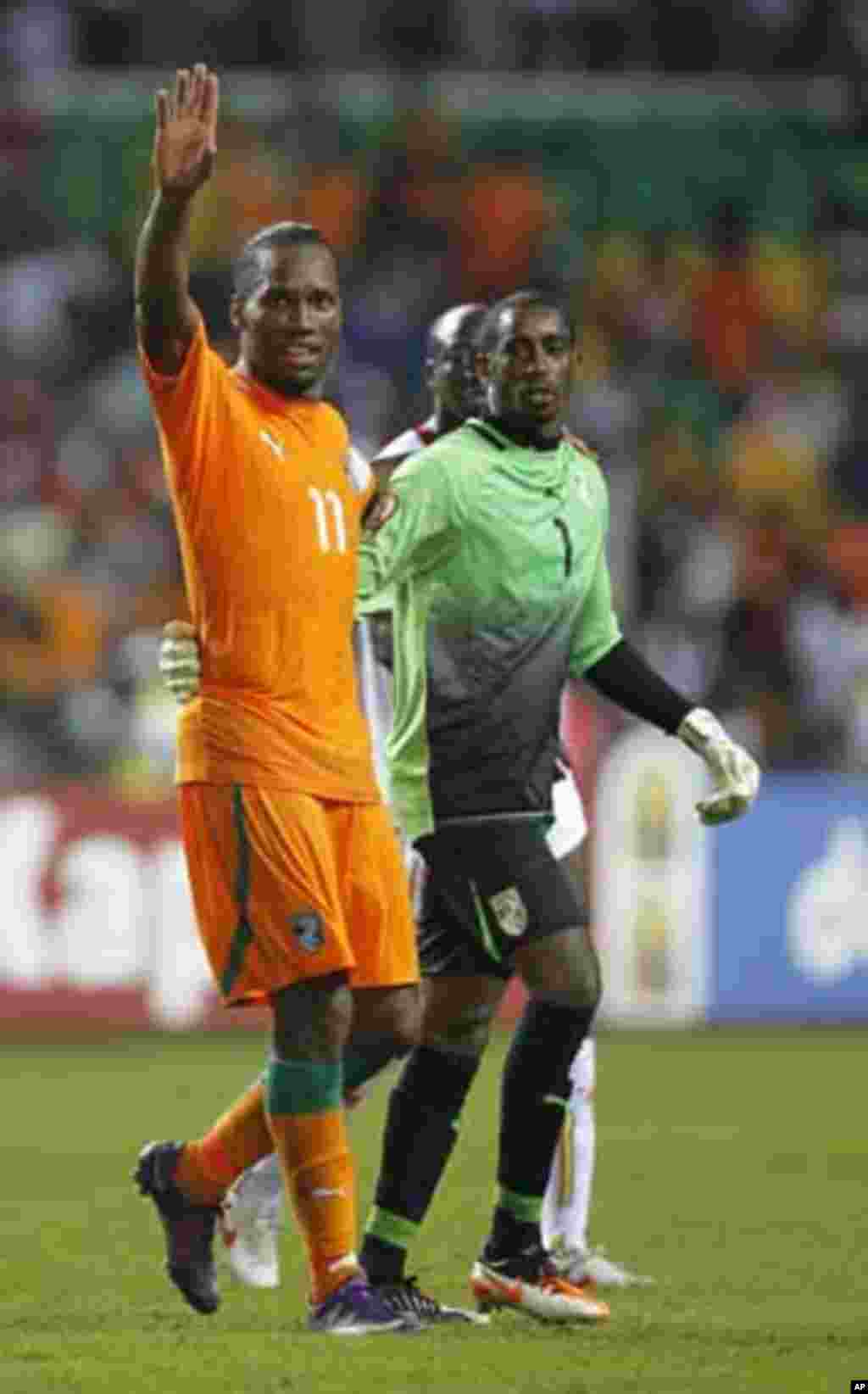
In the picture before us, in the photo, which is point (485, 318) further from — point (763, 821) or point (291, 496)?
point (763, 821)

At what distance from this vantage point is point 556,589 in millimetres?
8195

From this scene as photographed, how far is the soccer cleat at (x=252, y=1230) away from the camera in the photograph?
838 centimetres

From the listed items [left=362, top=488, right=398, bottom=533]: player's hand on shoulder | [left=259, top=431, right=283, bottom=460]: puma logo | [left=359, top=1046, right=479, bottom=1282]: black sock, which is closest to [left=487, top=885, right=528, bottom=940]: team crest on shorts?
[left=359, top=1046, right=479, bottom=1282]: black sock

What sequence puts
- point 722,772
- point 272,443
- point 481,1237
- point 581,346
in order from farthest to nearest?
point 581,346, point 481,1237, point 722,772, point 272,443

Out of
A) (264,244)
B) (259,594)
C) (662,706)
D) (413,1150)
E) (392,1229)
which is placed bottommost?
(392,1229)

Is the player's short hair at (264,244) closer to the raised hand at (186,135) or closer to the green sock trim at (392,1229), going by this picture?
the raised hand at (186,135)

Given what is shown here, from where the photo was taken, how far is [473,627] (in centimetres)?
813

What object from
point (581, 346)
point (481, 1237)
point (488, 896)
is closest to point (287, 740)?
point (488, 896)

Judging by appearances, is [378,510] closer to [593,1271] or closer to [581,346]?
[593,1271]

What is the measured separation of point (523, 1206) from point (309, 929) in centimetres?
104

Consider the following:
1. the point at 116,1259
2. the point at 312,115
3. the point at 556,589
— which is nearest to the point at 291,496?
the point at 556,589

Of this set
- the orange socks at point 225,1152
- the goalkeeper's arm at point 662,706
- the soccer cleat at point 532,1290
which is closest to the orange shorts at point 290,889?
the orange socks at point 225,1152

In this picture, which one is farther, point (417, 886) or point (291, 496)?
point (417, 886)

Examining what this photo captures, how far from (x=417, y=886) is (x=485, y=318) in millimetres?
1208
